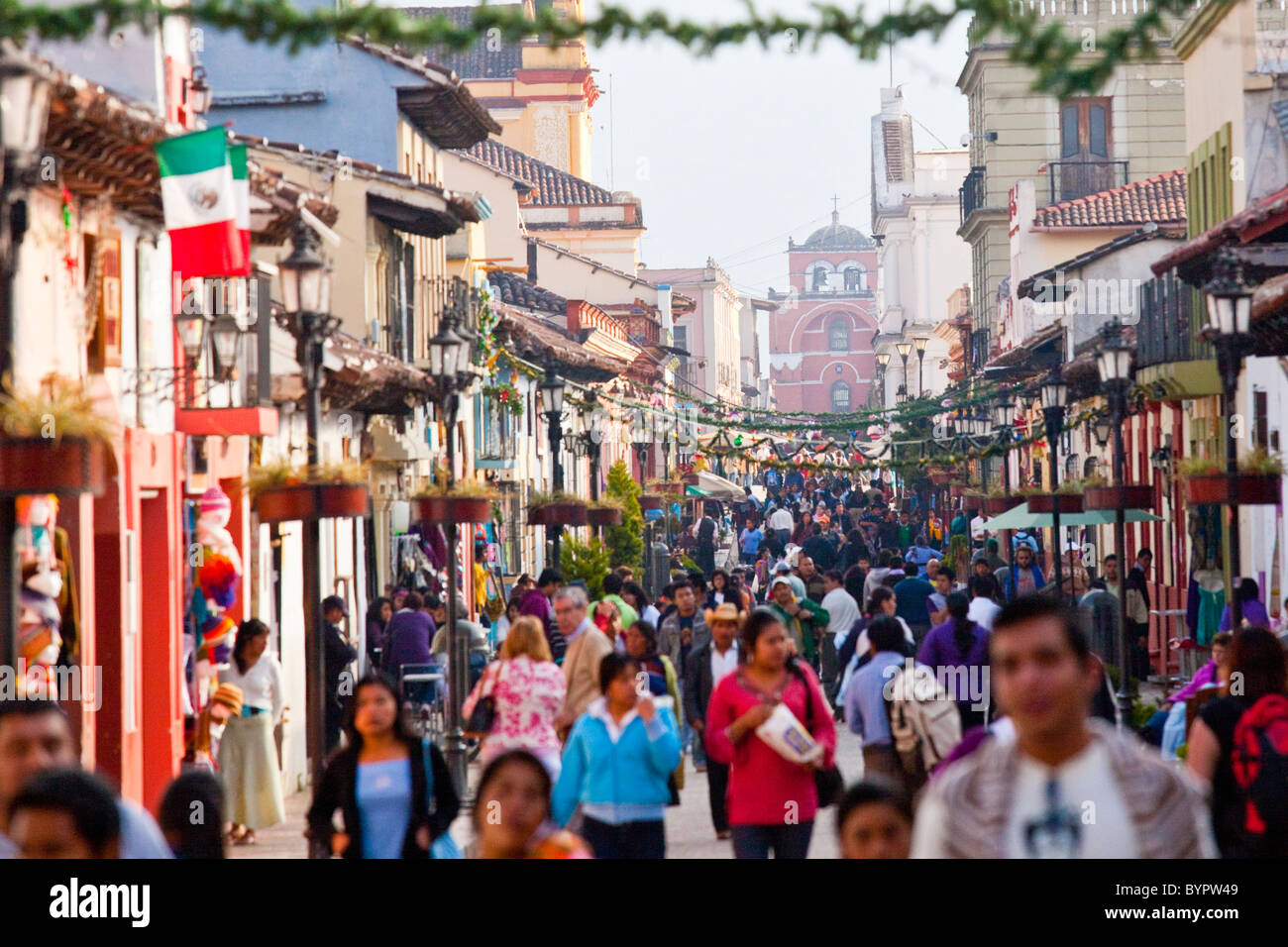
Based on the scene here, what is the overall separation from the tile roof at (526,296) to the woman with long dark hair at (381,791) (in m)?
39.8

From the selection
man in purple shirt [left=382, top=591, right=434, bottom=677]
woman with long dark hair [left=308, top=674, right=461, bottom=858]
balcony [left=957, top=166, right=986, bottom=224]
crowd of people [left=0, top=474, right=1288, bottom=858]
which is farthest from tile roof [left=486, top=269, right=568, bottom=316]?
woman with long dark hair [left=308, top=674, right=461, bottom=858]

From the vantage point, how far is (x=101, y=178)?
1302 cm

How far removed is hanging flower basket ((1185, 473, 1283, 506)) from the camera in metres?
15.1

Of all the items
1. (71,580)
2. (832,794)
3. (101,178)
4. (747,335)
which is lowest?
(832,794)

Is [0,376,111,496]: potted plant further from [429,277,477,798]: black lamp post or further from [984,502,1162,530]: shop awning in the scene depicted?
[984,502,1162,530]: shop awning

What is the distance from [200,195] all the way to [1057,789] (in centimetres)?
906

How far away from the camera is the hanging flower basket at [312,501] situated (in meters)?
13.5

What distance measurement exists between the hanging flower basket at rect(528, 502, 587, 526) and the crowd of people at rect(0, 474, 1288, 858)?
4029mm

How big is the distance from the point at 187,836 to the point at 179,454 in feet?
28.4

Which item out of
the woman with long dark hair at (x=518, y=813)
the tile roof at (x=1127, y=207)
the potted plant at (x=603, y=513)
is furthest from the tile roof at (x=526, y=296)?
the woman with long dark hair at (x=518, y=813)

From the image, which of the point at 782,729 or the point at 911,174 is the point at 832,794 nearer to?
the point at 782,729

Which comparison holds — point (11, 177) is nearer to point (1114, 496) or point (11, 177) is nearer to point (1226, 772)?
point (1226, 772)

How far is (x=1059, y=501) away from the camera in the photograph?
22.6 m
